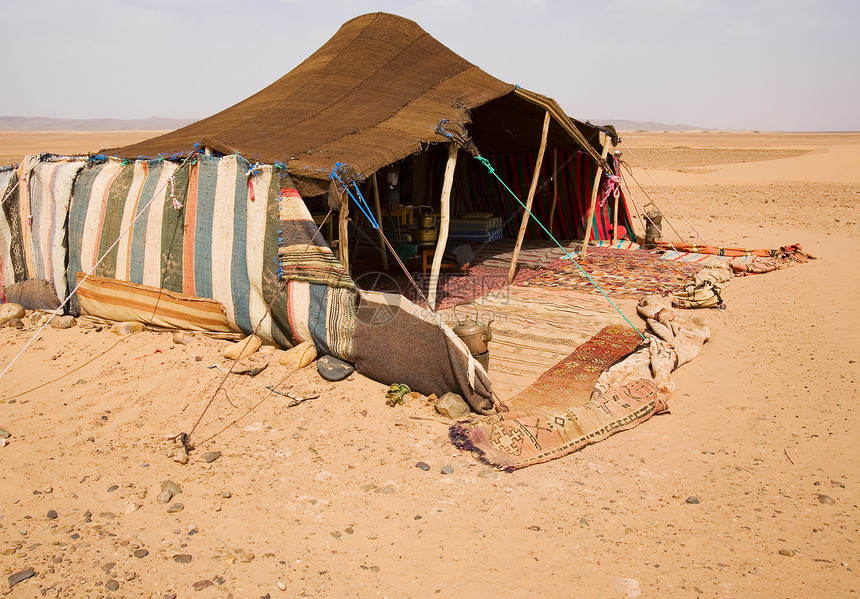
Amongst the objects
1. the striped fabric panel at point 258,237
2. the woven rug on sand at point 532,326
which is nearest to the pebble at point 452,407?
the woven rug on sand at point 532,326

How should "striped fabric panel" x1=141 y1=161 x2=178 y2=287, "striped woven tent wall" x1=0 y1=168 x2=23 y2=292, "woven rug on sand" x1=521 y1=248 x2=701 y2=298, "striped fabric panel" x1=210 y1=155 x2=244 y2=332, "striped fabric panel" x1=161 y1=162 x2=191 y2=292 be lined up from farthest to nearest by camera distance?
1. "woven rug on sand" x1=521 y1=248 x2=701 y2=298
2. "striped woven tent wall" x1=0 y1=168 x2=23 y2=292
3. "striped fabric panel" x1=141 y1=161 x2=178 y2=287
4. "striped fabric panel" x1=161 y1=162 x2=191 y2=292
5. "striped fabric panel" x1=210 y1=155 x2=244 y2=332

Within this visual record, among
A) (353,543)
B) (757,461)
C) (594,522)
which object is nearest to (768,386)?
(757,461)

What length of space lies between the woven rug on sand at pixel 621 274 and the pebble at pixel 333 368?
336 centimetres

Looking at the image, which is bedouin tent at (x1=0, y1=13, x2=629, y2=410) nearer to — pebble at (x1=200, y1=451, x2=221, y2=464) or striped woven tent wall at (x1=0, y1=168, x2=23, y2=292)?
striped woven tent wall at (x1=0, y1=168, x2=23, y2=292)

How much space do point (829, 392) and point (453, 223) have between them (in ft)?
19.1

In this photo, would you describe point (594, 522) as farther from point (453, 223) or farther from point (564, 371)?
point (453, 223)

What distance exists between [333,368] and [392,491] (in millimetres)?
1509

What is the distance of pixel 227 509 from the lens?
11.0 ft

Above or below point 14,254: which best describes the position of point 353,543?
below

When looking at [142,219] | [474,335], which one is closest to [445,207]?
[474,335]

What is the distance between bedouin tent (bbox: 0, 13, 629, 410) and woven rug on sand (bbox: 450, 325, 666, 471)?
1352 millimetres

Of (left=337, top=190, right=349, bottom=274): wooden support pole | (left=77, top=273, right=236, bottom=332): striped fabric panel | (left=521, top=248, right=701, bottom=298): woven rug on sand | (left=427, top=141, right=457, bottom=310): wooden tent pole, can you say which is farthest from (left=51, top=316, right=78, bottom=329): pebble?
(left=521, top=248, right=701, bottom=298): woven rug on sand

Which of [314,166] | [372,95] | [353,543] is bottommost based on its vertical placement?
[353,543]

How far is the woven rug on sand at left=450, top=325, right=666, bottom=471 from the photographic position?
12.7ft
